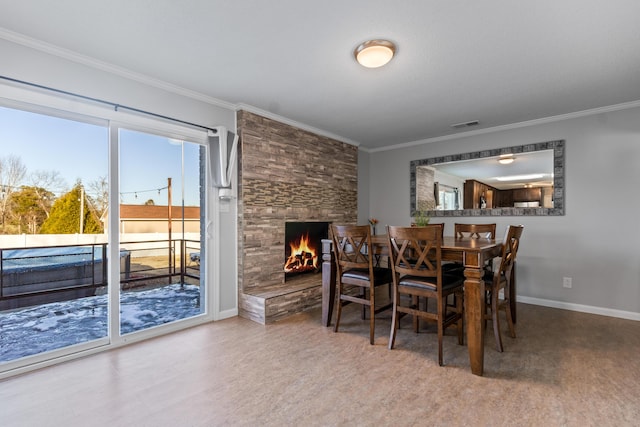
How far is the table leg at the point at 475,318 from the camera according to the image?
7.16 feet

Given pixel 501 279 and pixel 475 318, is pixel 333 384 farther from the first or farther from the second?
pixel 501 279

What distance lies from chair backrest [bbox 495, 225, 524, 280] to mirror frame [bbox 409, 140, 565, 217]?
1535 mm

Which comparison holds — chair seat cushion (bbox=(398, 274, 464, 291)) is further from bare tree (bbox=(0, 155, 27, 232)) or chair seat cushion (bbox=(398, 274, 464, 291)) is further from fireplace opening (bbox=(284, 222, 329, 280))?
bare tree (bbox=(0, 155, 27, 232))

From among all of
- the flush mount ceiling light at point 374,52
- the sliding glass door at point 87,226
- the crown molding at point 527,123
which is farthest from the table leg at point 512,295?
the sliding glass door at point 87,226

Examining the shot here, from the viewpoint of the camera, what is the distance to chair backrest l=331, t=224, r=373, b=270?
2.79 m

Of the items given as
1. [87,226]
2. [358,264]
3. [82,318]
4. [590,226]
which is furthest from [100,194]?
[590,226]

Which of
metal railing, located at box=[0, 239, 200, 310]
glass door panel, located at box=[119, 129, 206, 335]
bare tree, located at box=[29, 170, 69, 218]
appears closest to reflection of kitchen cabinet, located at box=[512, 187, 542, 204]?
glass door panel, located at box=[119, 129, 206, 335]

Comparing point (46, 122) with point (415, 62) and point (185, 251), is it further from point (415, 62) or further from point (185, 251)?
point (415, 62)

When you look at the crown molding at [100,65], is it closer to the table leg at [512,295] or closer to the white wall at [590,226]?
the table leg at [512,295]

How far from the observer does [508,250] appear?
2.68 metres

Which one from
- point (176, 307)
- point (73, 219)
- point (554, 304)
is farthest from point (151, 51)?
point (554, 304)

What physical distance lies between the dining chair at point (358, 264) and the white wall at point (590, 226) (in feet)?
7.62

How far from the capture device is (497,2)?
1835 mm

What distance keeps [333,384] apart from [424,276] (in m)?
1.06
